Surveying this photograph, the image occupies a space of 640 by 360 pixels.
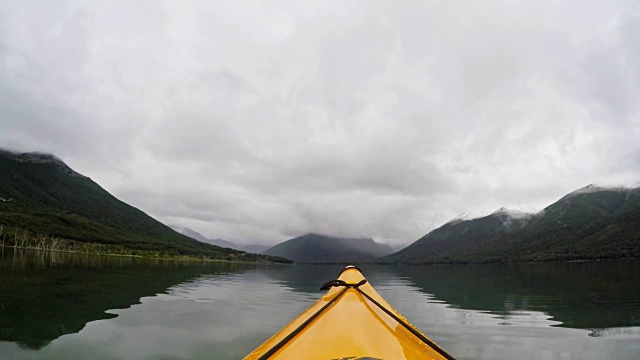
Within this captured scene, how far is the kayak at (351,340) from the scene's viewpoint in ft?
12.0

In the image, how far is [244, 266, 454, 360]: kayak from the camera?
3.66m

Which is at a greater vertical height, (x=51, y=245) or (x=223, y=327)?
(x=223, y=327)

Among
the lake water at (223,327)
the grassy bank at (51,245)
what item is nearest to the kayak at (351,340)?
the lake water at (223,327)

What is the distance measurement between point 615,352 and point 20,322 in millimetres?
19527

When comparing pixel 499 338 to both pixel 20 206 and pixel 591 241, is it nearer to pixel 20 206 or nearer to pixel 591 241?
pixel 591 241

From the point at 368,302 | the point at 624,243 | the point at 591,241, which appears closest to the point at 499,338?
the point at 368,302

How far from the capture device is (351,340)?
157 inches

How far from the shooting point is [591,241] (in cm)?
17675

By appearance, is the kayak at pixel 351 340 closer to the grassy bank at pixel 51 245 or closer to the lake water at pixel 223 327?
the lake water at pixel 223 327

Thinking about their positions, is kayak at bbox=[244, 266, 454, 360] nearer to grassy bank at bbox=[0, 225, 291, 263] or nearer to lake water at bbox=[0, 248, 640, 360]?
lake water at bbox=[0, 248, 640, 360]

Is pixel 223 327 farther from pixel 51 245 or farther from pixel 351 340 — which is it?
pixel 51 245

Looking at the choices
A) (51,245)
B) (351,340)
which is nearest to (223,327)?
(351,340)

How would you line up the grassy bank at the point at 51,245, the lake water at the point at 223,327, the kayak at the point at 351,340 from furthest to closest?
the grassy bank at the point at 51,245
the lake water at the point at 223,327
the kayak at the point at 351,340

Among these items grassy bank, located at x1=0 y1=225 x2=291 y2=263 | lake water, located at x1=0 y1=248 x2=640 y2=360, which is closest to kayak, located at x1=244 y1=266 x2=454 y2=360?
lake water, located at x1=0 y1=248 x2=640 y2=360
